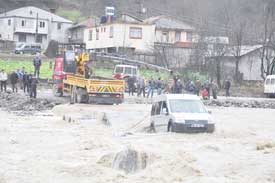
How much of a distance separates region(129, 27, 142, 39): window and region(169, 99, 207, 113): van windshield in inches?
2183

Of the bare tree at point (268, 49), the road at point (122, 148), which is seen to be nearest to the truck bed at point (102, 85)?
the road at point (122, 148)

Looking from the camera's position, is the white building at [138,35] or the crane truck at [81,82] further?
the white building at [138,35]

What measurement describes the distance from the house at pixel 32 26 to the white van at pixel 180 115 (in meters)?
75.9

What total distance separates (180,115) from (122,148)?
16.1ft

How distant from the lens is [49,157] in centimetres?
2139

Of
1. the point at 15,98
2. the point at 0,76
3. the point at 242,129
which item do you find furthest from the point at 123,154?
the point at 0,76

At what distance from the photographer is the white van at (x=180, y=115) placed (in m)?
25.1

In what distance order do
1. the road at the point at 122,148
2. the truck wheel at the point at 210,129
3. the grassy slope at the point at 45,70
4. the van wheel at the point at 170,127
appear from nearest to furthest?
the road at the point at 122,148 < the van wheel at the point at 170,127 < the truck wheel at the point at 210,129 < the grassy slope at the point at 45,70

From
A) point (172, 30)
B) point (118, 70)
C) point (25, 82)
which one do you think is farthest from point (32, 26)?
point (25, 82)

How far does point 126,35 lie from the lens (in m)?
82.1

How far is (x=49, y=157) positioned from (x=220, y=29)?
6418 centimetres

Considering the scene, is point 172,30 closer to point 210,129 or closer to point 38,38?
point 38,38

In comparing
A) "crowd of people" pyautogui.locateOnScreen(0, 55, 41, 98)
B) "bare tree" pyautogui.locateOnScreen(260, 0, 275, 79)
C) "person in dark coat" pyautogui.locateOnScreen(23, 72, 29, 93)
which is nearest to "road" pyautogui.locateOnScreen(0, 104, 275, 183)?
"crowd of people" pyautogui.locateOnScreen(0, 55, 41, 98)

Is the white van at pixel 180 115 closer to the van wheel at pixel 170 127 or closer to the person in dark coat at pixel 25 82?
the van wheel at pixel 170 127
